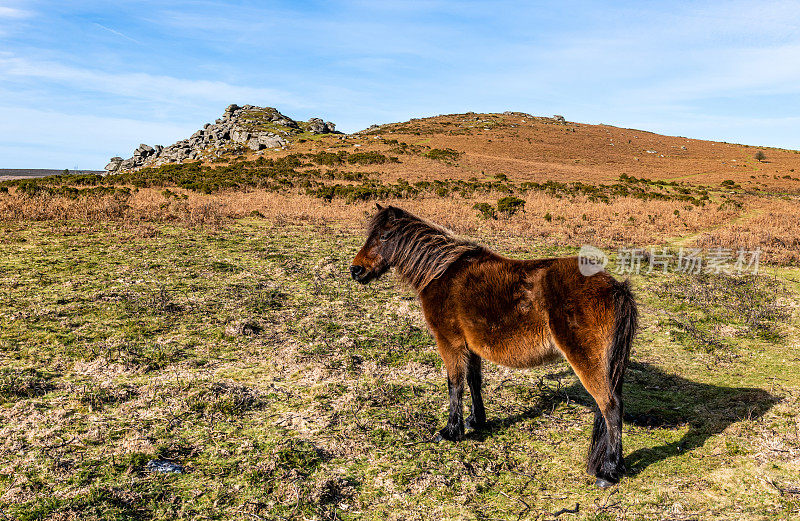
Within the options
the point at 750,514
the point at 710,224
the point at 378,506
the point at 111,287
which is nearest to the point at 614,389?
the point at 750,514

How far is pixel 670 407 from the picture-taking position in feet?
19.1

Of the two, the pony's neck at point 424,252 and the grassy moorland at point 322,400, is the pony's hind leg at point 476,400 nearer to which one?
the grassy moorland at point 322,400

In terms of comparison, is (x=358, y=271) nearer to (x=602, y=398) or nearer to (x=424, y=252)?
(x=424, y=252)

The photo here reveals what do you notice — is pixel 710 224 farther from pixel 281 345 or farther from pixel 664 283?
pixel 281 345

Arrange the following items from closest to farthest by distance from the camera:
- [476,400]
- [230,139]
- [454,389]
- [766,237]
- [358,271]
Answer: [454,389] → [476,400] → [358,271] → [766,237] → [230,139]

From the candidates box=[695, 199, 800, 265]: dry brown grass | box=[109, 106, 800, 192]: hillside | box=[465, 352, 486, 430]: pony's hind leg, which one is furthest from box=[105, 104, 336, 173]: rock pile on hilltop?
box=[465, 352, 486, 430]: pony's hind leg

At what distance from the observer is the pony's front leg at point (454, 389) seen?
16.2ft

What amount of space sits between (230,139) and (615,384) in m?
79.4

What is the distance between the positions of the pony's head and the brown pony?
→ 13 cm

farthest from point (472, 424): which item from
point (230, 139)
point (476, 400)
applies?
point (230, 139)

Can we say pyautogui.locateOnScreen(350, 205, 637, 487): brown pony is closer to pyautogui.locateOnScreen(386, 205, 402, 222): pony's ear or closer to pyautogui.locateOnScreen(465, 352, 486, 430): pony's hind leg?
pyautogui.locateOnScreen(465, 352, 486, 430): pony's hind leg

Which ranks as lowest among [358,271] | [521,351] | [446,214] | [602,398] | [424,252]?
[602,398]

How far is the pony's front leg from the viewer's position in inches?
195

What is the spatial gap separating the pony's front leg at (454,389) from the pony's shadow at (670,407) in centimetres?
29
